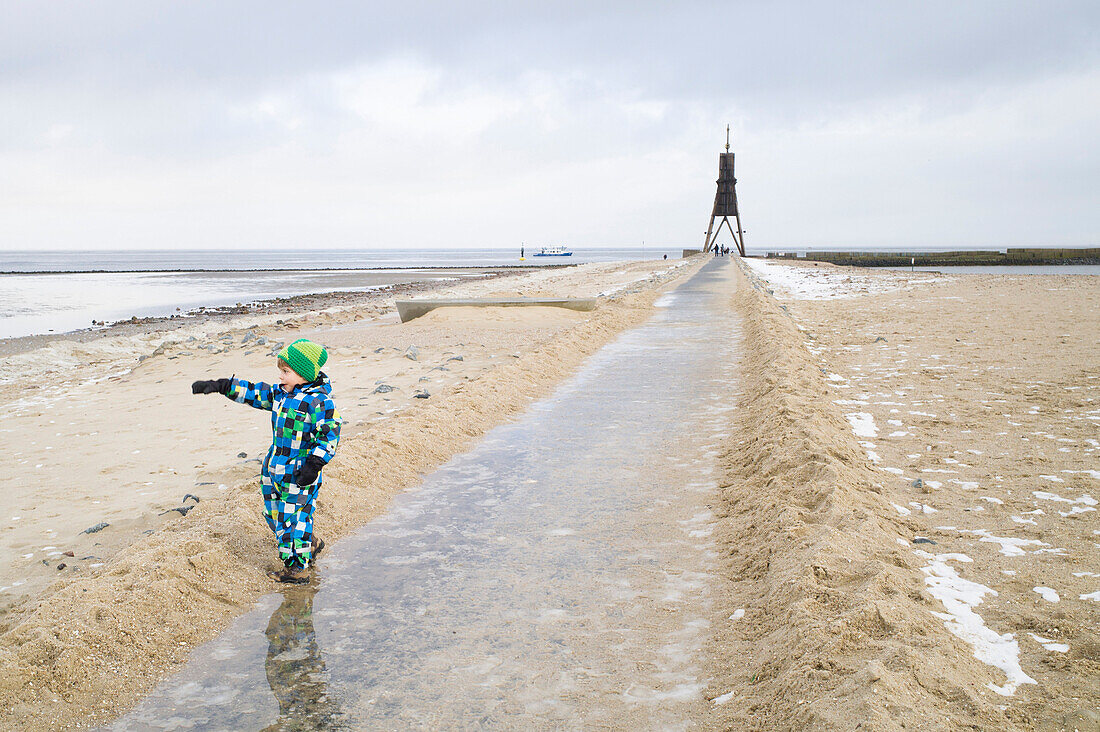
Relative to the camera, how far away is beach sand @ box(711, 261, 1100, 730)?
295 cm

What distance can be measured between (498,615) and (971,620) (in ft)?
7.75

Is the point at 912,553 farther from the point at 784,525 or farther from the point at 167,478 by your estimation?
the point at 167,478

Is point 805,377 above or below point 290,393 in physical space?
below

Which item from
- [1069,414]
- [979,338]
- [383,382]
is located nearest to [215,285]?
[383,382]

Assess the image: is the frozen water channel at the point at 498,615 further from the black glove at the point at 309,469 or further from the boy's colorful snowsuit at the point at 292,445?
the black glove at the point at 309,469

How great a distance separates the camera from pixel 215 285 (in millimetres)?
54750

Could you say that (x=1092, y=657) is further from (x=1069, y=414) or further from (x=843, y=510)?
(x=1069, y=414)

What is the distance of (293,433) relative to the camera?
14.1 ft

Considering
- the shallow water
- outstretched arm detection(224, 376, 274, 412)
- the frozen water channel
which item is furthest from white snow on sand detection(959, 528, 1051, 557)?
the shallow water

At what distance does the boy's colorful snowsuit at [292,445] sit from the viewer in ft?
14.1

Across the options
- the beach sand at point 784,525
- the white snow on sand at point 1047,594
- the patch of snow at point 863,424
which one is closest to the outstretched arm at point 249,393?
the beach sand at point 784,525

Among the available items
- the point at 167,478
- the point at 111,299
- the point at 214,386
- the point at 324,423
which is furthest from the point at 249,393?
the point at 111,299

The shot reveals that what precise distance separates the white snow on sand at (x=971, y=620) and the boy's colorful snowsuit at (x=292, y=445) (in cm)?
339

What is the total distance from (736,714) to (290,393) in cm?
294
